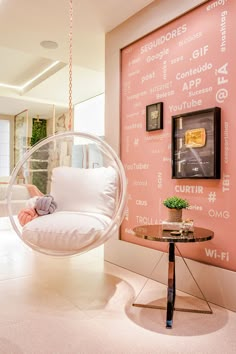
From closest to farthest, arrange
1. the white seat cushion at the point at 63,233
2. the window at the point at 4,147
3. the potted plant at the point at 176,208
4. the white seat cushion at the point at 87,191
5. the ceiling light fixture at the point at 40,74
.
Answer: the white seat cushion at the point at 63,233, the potted plant at the point at 176,208, the white seat cushion at the point at 87,191, the ceiling light fixture at the point at 40,74, the window at the point at 4,147

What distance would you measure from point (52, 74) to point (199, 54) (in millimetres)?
3719

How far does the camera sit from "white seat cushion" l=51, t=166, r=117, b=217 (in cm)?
265

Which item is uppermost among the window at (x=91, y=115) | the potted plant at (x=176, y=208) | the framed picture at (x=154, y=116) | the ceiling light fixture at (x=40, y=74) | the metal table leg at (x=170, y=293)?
the ceiling light fixture at (x=40, y=74)

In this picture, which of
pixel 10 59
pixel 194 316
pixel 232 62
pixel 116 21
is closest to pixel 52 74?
pixel 10 59

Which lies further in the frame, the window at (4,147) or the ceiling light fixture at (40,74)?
the window at (4,147)

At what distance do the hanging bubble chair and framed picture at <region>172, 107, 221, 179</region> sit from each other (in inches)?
21.0

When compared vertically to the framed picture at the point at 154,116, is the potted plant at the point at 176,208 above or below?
below

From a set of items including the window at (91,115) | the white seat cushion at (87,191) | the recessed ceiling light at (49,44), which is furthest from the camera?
the window at (91,115)

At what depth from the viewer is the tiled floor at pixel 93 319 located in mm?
1670

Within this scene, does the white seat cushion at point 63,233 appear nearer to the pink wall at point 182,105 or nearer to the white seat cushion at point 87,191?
the white seat cushion at point 87,191

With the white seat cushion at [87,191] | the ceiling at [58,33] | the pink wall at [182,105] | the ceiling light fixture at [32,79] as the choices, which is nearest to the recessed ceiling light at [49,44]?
the ceiling at [58,33]

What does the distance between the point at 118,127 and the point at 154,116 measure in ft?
1.84

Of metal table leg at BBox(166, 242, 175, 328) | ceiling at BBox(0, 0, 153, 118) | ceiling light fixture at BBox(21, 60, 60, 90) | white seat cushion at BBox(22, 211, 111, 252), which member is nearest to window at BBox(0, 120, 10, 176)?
ceiling light fixture at BBox(21, 60, 60, 90)

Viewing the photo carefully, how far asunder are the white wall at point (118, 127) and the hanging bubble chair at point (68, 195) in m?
0.55
